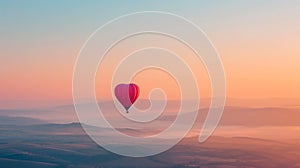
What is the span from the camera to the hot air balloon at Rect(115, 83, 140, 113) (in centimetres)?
8962

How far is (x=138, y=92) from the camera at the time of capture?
92812 millimetres

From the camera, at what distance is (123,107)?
90.6 m

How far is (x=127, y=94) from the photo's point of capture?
296 ft

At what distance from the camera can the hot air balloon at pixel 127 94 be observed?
89625mm

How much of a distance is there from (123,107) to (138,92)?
172 inches

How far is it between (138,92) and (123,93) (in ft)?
11.2

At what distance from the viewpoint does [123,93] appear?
90688mm

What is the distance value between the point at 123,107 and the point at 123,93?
99.5 inches
